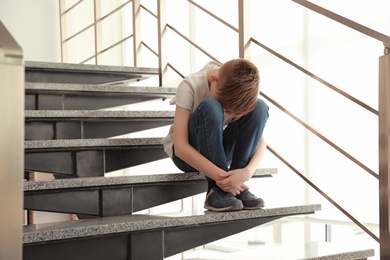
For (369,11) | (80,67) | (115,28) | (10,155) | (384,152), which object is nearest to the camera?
(10,155)

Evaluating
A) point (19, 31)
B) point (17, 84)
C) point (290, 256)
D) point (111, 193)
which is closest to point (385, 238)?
point (290, 256)

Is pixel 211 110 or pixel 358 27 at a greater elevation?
pixel 358 27

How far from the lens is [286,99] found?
369 cm

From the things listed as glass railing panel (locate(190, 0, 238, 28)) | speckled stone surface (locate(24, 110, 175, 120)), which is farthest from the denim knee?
glass railing panel (locate(190, 0, 238, 28))

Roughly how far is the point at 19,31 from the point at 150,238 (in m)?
3.51

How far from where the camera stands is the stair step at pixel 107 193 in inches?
60.5

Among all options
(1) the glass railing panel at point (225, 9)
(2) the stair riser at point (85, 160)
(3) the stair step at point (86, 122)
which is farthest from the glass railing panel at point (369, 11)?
(2) the stair riser at point (85, 160)

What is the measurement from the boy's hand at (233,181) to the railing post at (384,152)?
14.2 inches

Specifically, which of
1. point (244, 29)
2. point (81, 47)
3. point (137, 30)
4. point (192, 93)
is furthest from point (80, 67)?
point (81, 47)

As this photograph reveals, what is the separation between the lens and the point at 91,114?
6.84 feet

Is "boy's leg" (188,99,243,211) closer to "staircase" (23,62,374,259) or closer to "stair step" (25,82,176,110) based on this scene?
A: "staircase" (23,62,374,259)

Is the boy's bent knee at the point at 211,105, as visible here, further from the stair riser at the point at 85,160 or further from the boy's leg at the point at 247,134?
the stair riser at the point at 85,160

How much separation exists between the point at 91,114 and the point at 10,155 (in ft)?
4.66

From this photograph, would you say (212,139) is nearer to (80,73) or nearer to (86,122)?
(86,122)
